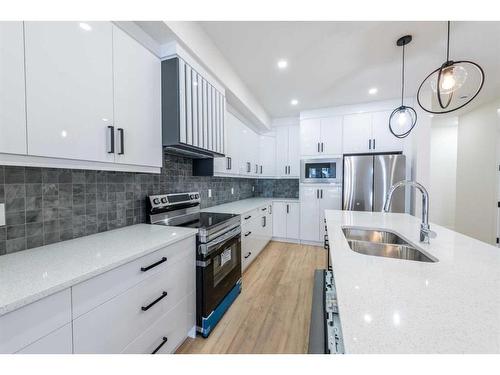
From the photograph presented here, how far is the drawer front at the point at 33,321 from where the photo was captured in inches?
25.6

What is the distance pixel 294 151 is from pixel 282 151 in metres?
0.25

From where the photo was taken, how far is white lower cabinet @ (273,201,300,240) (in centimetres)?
403

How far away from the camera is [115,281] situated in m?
0.99

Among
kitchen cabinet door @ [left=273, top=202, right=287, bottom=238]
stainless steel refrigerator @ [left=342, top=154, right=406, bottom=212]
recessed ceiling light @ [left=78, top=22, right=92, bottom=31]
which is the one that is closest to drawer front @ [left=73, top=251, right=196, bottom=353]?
recessed ceiling light @ [left=78, top=22, right=92, bottom=31]

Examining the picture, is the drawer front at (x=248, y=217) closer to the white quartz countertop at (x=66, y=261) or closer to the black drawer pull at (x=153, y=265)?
the white quartz countertop at (x=66, y=261)

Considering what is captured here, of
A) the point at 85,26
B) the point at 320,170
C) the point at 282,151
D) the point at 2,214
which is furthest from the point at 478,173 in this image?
the point at 2,214

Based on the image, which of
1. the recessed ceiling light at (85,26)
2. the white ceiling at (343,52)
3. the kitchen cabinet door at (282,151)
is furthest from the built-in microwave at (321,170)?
the recessed ceiling light at (85,26)

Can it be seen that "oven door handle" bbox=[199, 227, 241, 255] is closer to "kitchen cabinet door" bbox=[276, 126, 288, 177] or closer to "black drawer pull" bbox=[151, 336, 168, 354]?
"black drawer pull" bbox=[151, 336, 168, 354]

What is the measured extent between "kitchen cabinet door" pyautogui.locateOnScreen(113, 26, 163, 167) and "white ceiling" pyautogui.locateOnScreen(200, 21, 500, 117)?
0.71 meters

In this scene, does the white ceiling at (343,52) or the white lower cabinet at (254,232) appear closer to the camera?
the white ceiling at (343,52)

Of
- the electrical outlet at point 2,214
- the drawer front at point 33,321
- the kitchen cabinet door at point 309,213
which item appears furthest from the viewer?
the kitchen cabinet door at point 309,213

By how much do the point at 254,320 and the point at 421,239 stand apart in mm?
1475

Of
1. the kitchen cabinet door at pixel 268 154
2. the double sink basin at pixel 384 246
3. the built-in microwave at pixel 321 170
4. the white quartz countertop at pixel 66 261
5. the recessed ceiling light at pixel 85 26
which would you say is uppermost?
the recessed ceiling light at pixel 85 26

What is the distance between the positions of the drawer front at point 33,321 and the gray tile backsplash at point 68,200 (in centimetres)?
59
